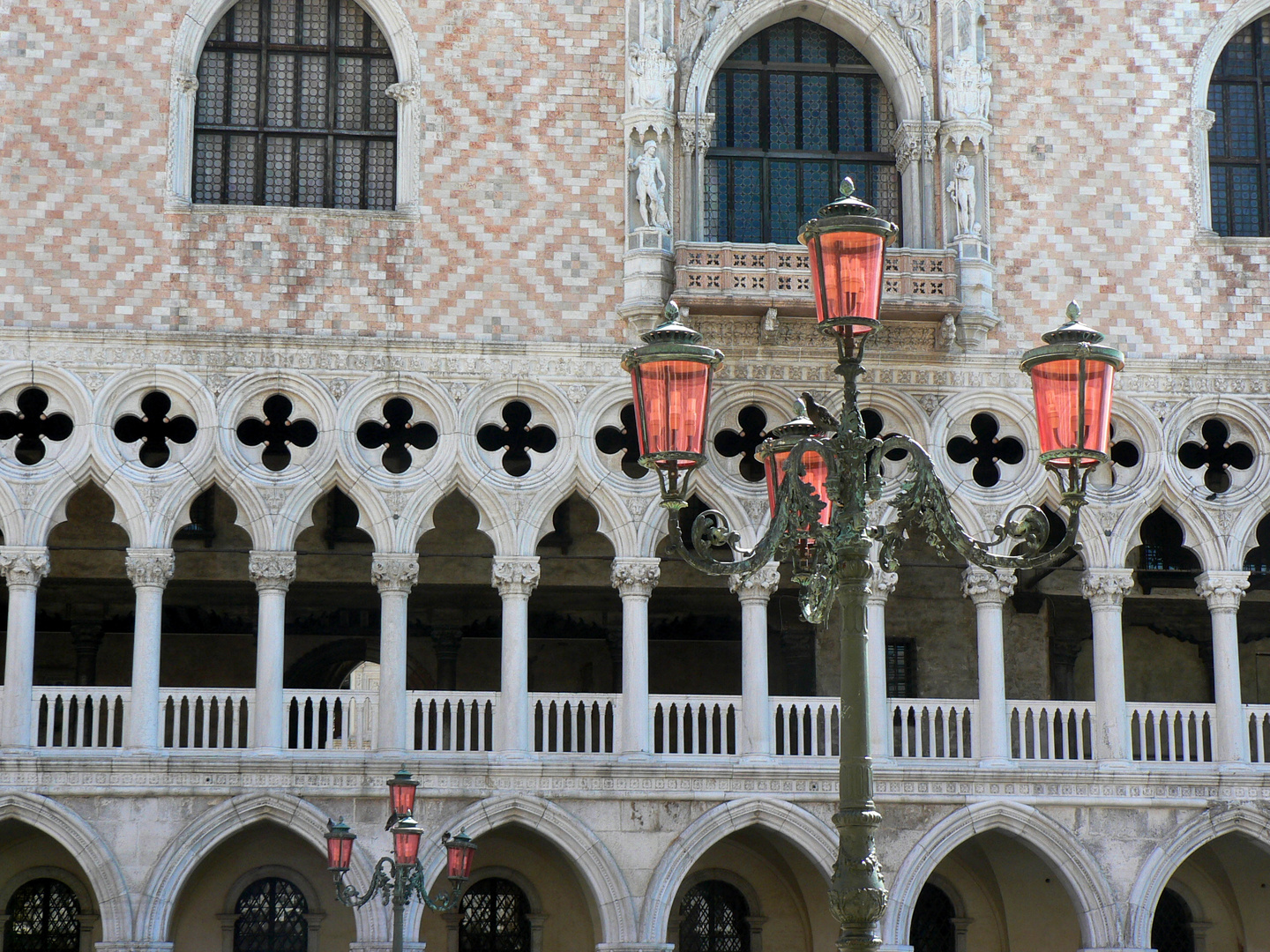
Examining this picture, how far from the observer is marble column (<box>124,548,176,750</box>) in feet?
58.0

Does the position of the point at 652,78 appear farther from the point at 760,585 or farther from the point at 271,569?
the point at 271,569

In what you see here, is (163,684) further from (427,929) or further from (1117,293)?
(1117,293)

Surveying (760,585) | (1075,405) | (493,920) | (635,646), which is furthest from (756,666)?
(1075,405)

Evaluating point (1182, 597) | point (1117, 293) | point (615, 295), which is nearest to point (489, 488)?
point (615, 295)

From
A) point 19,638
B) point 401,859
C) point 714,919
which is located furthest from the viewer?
point 714,919

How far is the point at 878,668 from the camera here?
18500mm

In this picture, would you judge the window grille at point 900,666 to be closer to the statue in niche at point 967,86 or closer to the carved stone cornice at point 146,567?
the statue in niche at point 967,86

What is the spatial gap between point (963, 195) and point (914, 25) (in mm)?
1932

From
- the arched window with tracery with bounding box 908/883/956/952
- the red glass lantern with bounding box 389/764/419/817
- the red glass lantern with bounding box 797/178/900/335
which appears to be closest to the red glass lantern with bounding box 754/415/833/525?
the red glass lantern with bounding box 797/178/900/335

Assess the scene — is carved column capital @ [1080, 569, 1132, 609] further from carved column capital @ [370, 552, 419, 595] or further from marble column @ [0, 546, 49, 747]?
marble column @ [0, 546, 49, 747]

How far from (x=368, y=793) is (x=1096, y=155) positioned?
9.49 meters

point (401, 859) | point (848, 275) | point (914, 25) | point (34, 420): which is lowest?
point (401, 859)

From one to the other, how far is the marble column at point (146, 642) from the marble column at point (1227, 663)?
995 centimetres

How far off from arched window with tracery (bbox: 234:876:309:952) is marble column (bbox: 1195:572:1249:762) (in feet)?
30.2
